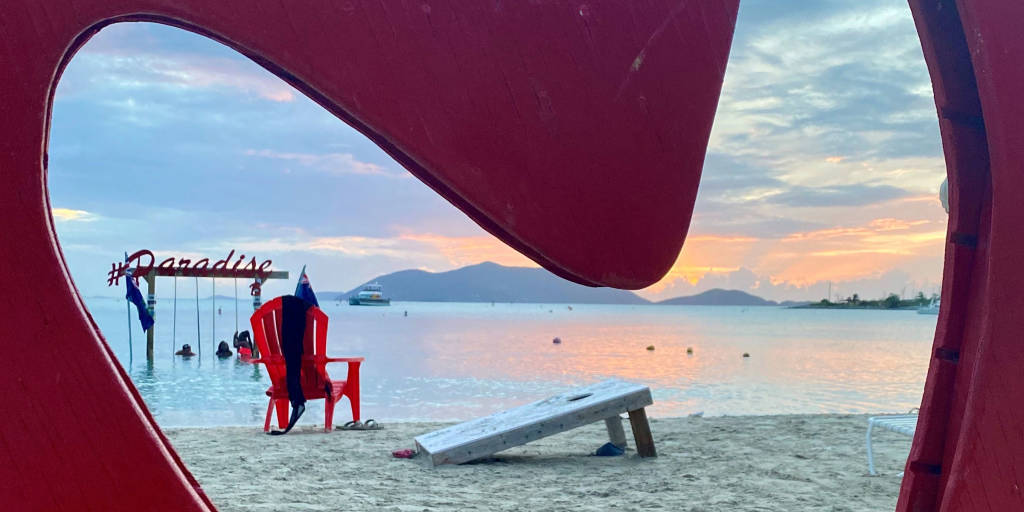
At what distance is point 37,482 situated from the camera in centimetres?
163

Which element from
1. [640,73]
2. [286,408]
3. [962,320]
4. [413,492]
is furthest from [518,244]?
[286,408]

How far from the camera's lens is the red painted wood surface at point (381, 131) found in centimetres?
160

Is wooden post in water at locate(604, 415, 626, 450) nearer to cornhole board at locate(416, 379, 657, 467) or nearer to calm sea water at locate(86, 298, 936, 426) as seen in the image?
cornhole board at locate(416, 379, 657, 467)

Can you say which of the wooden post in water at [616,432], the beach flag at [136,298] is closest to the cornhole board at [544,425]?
the wooden post in water at [616,432]

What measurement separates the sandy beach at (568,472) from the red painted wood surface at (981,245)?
2960mm

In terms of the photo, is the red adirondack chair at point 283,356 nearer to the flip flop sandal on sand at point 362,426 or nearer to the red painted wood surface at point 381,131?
the flip flop sandal on sand at point 362,426

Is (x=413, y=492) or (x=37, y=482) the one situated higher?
(x=37, y=482)

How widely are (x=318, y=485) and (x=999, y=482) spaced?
4.27m

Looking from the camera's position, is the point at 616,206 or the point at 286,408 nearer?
the point at 616,206

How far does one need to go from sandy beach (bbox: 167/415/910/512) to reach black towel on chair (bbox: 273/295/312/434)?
336 millimetres

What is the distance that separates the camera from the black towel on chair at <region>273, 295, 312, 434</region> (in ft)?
24.7

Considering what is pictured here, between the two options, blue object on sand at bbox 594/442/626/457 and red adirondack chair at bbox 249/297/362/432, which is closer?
blue object on sand at bbox 594/442/626/457

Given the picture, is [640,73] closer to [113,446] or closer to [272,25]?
[272,25]

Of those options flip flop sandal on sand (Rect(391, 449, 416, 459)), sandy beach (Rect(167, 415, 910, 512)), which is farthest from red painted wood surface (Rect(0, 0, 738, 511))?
flip flop sandal on sand (Rect(391, 449, 416, 459))
